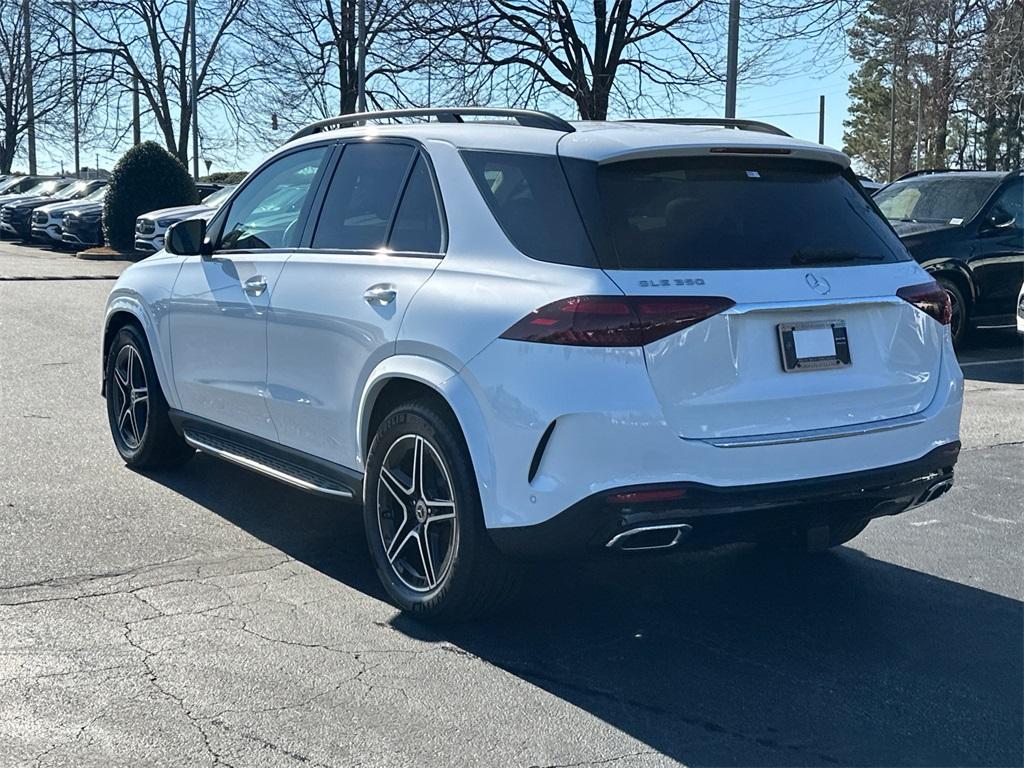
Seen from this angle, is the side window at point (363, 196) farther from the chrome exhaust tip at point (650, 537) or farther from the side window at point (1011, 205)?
the side window at point (1011, 205)

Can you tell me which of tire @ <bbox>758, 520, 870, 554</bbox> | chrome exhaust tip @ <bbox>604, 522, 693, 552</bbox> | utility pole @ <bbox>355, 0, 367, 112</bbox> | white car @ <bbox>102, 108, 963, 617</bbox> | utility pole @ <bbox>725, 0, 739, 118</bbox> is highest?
utility pole @ <bbox>355, 0, 367, 112</bbox>

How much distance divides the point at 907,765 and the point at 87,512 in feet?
12.9

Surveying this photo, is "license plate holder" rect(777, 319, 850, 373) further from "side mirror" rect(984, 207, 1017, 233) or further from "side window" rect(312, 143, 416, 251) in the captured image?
"side mirror" rect(984, 207, 1017, 233)

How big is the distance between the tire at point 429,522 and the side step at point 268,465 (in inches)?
12.6

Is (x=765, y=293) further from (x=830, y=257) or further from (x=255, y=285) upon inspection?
(x=255, y=285)

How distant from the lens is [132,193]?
86.1ft

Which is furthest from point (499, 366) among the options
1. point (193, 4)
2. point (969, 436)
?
point (193, 4)

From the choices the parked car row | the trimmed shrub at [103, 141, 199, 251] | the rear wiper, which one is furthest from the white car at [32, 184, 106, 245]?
the rear wiper

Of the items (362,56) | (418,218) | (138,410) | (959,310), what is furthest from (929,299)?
(362,56)

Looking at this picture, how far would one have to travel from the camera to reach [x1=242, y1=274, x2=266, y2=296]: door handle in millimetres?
5395

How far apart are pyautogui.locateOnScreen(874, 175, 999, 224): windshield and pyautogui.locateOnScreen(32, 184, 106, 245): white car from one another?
67.0 ft

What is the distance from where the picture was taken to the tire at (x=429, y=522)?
4172 mm

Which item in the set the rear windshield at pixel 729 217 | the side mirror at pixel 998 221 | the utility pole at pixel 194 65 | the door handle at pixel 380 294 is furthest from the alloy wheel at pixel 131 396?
the utility pole at pixel 194 65

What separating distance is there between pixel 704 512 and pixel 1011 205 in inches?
392
